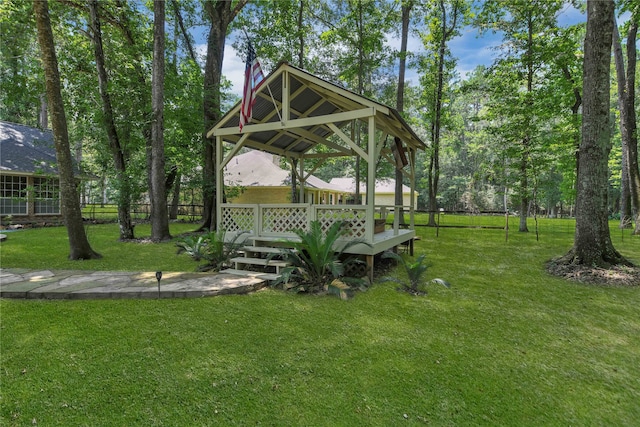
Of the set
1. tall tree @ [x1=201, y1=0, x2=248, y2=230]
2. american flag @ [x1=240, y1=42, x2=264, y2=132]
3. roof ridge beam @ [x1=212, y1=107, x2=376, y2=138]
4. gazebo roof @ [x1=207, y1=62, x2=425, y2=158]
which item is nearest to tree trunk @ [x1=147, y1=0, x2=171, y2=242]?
tall tree @ [x1=201, y1=0, x2=248, y2=230]

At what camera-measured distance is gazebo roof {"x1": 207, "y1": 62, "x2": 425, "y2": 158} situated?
5.98 meters

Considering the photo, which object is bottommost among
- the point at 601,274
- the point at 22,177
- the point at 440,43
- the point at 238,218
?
the point at 601,274

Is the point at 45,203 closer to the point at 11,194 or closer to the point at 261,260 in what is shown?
the point at 11,194

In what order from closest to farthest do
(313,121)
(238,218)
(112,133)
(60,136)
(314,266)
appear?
(314,266) → (313,121) → (60,136) → (238,218) → (112,133)

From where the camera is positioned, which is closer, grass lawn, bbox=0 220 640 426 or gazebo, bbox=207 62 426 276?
grass lawn, bbox=0 220 640 426

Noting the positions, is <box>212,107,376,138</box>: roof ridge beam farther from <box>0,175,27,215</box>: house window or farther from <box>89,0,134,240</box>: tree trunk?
<box>0,175,27,215</box>: house window

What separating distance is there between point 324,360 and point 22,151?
19.2m

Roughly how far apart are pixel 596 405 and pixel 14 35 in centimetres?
1409

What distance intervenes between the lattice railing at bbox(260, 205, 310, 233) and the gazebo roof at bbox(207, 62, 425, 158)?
5.44 feet

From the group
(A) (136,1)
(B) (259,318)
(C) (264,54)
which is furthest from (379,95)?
(B) (259,318)

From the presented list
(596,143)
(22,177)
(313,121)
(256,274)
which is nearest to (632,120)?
(596,143)

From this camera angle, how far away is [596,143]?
6.23 metres

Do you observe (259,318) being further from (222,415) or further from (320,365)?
(222,415)

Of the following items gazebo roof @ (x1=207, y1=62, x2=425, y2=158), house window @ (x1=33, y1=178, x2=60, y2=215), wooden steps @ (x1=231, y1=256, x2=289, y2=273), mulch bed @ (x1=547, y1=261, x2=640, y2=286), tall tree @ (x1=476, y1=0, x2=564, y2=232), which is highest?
tall tree @ (x1=476, y1=0, x2=564, y2=232)
